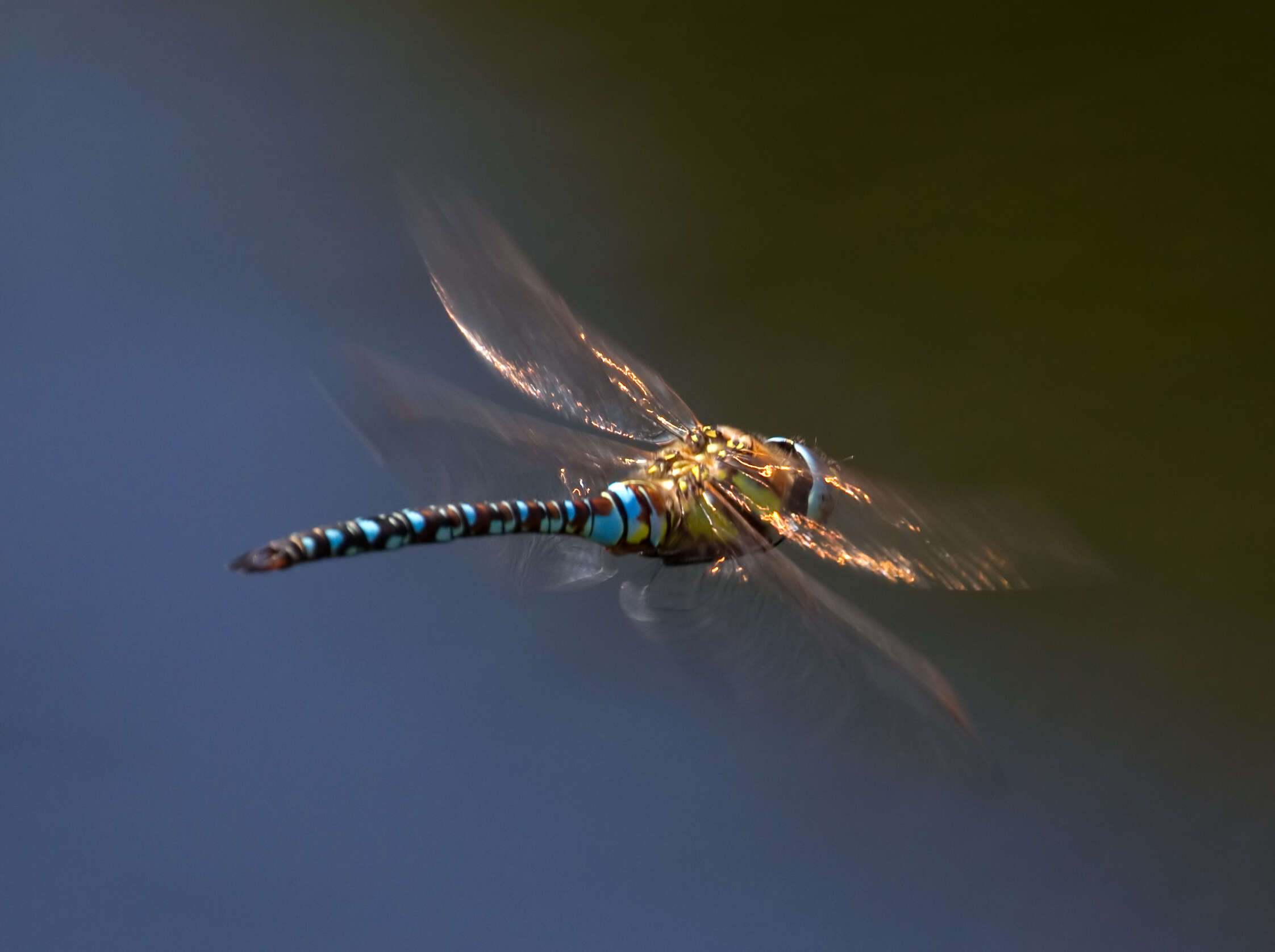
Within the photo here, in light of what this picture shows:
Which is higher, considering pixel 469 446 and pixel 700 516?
pixel 469 446

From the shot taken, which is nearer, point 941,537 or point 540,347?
point 941,537

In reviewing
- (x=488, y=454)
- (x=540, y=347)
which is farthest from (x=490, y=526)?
(x=540, y=347)

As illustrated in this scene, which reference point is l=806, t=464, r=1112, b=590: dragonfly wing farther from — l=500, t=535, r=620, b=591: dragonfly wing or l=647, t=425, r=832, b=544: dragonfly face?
l=500, t=535, r=620, b=591: dragonfly wing

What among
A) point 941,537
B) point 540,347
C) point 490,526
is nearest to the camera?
point 490,526

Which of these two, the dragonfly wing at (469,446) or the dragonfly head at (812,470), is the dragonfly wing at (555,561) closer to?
the dragonfly wing at (469,446)

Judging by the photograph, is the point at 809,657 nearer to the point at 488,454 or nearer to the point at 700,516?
the point at 700,516

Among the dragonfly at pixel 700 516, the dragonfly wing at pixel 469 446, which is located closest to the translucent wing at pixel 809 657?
the dragonfly at pixel 700 516

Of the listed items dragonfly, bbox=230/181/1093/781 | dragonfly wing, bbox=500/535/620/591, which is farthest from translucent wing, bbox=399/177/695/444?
dragonfly wing, bbox=500/535/620/591
